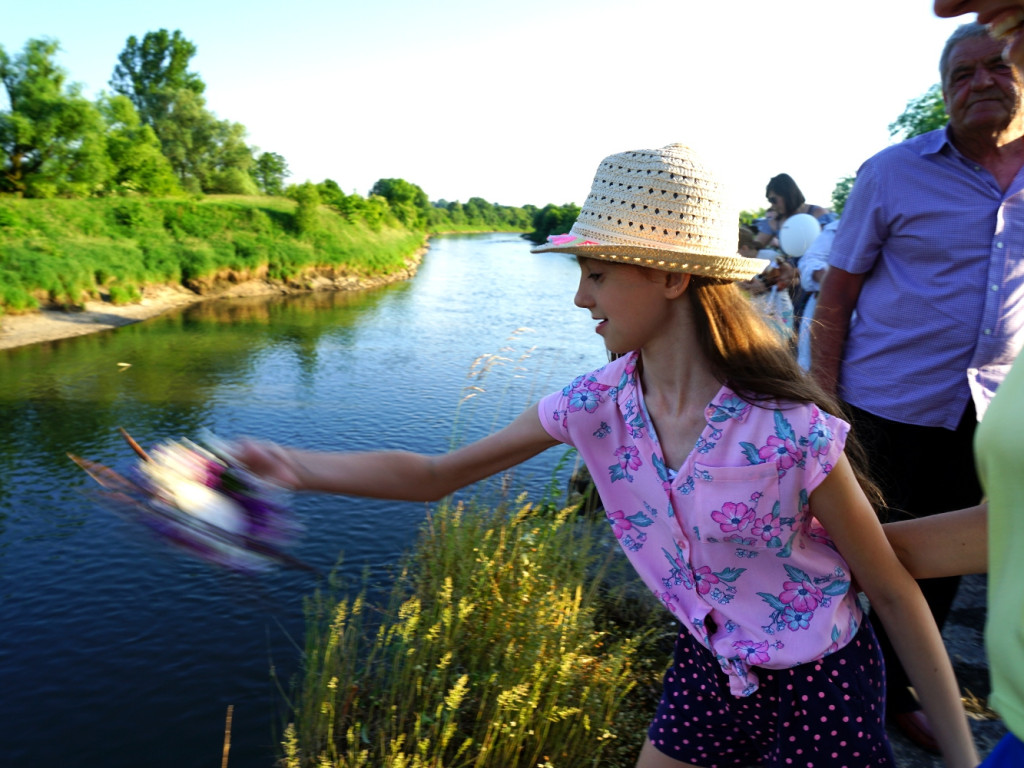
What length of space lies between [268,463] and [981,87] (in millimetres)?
2188

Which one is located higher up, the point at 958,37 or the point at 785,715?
the point at 958,37

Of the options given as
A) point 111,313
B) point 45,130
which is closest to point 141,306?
point 111,313

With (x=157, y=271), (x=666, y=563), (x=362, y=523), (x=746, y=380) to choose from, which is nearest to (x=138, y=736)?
(x=362, y=523)

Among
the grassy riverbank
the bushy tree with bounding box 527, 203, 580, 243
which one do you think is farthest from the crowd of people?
the bushy tree with bounding box 527, 203, 580, 243

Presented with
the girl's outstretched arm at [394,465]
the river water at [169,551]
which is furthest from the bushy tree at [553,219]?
the girl's outstretched arm at [394,465]

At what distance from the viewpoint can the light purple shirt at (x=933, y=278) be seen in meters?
2.25

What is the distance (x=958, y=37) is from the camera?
2.28 meters

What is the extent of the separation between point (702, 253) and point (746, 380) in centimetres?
25

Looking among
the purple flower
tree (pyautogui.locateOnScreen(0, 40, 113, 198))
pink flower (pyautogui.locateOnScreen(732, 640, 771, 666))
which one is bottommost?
pink flower (pyautogui.locateOnScreen(732, 640, 771, 666))

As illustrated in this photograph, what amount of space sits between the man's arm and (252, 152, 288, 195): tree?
5539 centimetres

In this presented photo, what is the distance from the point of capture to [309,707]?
3.39 meters

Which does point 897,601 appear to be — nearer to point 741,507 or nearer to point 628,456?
point 741,507

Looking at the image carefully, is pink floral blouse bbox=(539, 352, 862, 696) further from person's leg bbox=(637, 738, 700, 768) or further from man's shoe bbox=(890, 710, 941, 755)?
man's shoe bbox=(890, 710, 941, 755)

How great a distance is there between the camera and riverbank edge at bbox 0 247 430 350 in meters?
17.6
